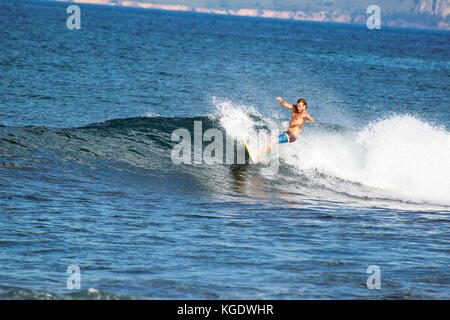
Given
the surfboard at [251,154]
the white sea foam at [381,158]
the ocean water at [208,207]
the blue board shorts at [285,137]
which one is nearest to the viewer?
the ocean water at [208,207]

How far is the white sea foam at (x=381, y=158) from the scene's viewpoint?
15969 mm

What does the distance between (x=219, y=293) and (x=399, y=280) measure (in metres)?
2.91

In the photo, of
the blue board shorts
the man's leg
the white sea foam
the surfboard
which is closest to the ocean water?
the white sea foam

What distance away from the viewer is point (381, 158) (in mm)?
18125

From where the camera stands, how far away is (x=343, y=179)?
16562 mm

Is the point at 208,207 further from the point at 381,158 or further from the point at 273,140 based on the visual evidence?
the point at 381,158

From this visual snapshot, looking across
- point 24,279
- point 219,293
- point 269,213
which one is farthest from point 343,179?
point 24,279

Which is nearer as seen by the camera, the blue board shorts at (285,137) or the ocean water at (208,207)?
the ocean water at (208,207)

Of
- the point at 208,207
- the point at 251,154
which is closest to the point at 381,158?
the point at 251,154

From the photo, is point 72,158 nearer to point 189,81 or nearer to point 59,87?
point 59,87

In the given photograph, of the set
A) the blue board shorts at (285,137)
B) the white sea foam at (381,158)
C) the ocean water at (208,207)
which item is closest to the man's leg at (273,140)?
the blue board shorts at (285,137)

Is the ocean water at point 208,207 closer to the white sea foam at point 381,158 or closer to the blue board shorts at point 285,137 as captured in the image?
the white sea foam at point 381,158

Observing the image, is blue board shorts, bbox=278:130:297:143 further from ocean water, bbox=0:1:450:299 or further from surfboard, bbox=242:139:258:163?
surfboard, bbox=242:139:258:163

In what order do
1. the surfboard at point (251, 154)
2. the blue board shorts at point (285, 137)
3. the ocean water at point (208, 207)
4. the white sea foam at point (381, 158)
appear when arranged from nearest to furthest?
the ocean water at point (208, 207) < the blue board shorts at point (285, 137) < the white sea foam at point (381, 158) < the surfboard at point (251, 154)
